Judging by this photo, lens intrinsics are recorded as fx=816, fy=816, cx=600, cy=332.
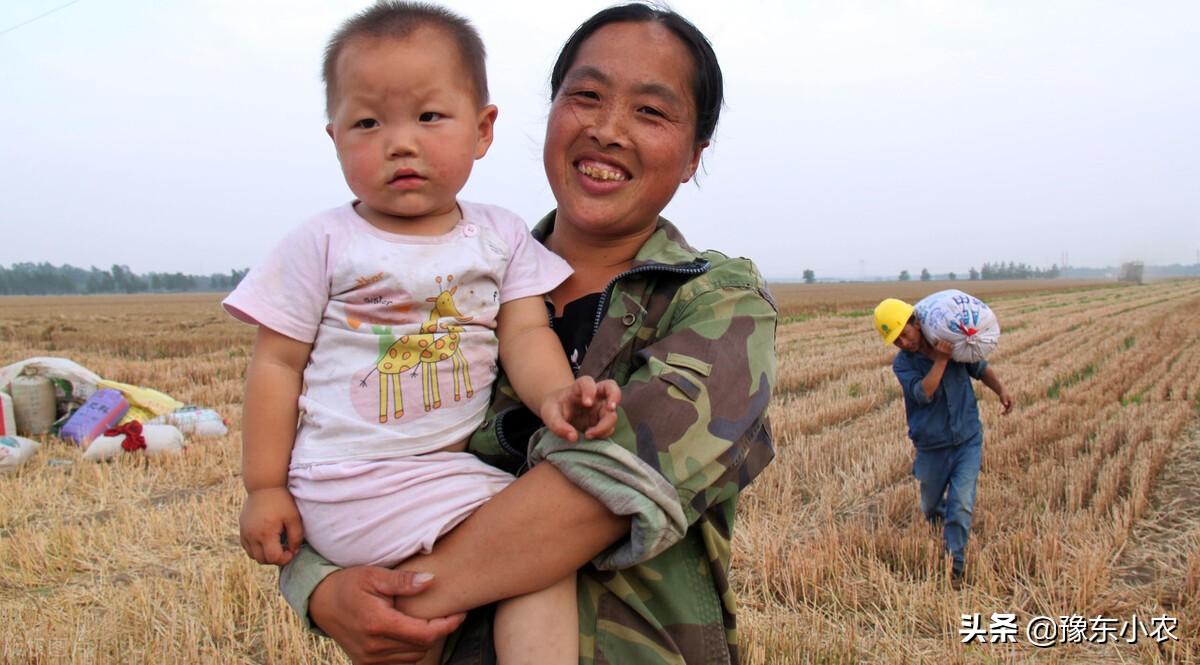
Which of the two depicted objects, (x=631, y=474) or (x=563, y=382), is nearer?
(x=631, y=474)

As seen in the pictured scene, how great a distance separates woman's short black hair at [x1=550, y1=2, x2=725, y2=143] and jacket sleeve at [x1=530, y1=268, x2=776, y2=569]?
0.60 meters

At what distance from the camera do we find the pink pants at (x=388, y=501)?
4.78ft

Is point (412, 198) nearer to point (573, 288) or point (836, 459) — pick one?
point (573, 288)

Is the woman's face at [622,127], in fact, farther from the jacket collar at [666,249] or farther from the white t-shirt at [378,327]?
the white t-shirt at [378,327]

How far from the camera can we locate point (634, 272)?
5.53 feet

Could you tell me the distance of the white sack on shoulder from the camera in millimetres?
6930

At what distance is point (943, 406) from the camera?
5270mm

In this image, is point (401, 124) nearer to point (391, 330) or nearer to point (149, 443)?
point (391, 330)

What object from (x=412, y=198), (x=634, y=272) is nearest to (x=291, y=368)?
(x=412, y=198)

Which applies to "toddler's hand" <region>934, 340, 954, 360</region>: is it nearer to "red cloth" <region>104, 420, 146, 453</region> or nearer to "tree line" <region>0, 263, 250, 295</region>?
"red cloth" <region>104, 420, 146, 453</region>

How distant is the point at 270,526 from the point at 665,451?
80cm

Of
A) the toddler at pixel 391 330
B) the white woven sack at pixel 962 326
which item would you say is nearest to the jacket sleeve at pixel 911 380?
the white woven sack at pixel 962 326

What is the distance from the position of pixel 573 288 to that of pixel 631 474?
0.70 metres

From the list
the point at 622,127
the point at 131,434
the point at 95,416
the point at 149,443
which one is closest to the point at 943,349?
the point at 622,127
